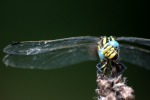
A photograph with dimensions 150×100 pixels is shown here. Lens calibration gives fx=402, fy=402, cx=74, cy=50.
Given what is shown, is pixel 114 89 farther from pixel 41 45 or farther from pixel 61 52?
pixel 61 52

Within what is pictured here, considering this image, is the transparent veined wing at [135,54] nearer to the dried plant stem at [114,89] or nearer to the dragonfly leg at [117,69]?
the dragonfly leg at [117,69]

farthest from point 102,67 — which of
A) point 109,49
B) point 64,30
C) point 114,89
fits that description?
point 64,30

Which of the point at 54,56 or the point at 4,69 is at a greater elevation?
the point at 54,56

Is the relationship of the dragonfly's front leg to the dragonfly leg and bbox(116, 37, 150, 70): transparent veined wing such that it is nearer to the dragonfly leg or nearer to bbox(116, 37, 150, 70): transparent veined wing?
the dragonfly leg

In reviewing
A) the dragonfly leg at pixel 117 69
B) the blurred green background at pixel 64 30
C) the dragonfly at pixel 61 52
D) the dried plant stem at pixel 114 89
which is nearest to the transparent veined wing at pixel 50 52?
the dragonfly at pixel 61 52

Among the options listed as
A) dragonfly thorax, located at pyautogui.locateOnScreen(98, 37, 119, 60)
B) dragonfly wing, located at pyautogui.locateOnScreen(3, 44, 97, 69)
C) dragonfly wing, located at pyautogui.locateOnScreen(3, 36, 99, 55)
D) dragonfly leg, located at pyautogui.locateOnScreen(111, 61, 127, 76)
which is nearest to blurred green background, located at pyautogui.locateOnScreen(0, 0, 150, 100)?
dragonfly wing, located at pyautogui.locateOnScreen(3, 44, 97, 69)

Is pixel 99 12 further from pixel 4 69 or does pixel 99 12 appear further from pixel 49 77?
pixel 4 69

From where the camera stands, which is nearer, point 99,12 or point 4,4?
point 4,4

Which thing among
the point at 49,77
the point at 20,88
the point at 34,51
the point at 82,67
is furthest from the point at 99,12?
the point at 34,51
